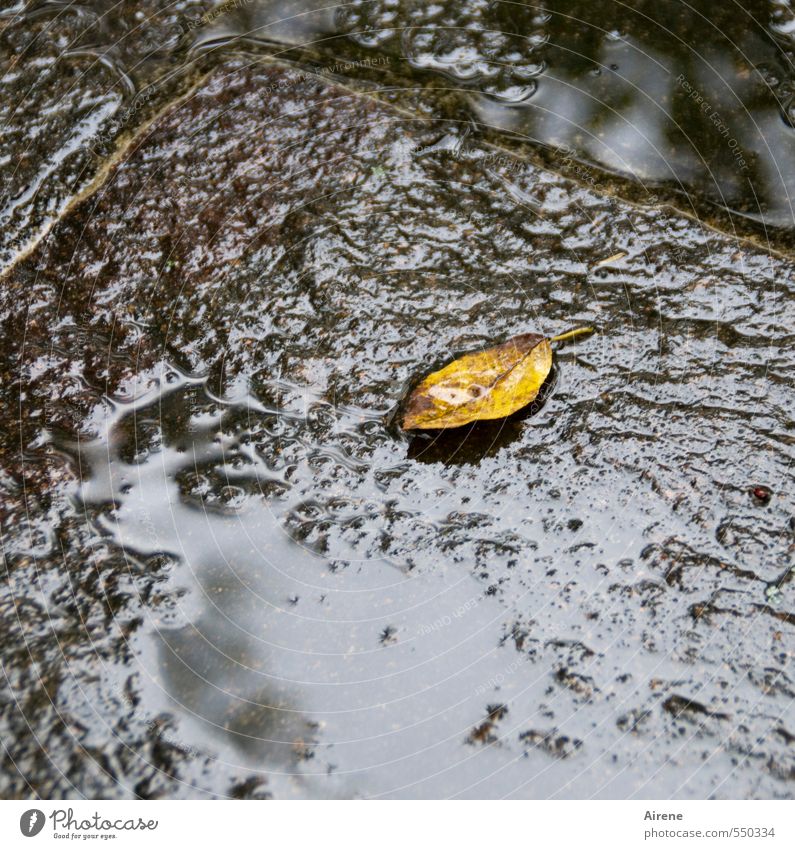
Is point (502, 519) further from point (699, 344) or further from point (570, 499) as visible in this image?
point (699, 344)

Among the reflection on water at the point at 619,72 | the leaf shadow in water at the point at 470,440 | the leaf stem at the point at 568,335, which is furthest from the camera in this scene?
the reflection on water at the point at 619,72

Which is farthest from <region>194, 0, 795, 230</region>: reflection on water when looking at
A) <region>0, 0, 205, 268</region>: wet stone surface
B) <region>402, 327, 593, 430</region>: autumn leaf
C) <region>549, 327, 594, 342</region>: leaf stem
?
<region>402, 327, 593, 430</region>: autumn leaf

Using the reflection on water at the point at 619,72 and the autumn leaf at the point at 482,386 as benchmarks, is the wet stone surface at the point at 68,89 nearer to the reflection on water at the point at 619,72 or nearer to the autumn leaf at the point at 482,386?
the reflection on water at the point at 619,72

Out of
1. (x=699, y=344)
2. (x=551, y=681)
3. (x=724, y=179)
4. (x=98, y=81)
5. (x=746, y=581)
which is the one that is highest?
(x=98, y=81)

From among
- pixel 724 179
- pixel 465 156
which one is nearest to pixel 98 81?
pixel 465 156

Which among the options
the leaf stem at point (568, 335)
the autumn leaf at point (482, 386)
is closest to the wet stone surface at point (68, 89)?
the autumn leaf at point (482, 386)

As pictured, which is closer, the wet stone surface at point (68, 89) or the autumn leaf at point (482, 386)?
the autumn leaf at point (482, 386)
